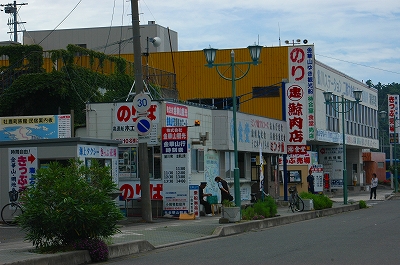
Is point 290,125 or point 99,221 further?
point 290,125

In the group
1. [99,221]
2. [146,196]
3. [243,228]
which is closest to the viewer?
[99,221]

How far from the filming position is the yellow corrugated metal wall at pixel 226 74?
51.1 metres

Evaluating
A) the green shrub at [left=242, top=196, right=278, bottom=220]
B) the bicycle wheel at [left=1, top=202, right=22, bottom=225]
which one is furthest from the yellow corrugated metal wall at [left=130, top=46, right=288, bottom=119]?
the bicycle wheel at [left=1, top=202, right=22, bottom=225]

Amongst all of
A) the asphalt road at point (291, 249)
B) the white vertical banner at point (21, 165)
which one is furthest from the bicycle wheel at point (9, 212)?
the asphalt road at point (291, 249)

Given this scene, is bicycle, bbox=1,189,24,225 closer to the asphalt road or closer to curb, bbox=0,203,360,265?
curb, bbox=0,203,360,265

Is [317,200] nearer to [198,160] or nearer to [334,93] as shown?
[198,160]

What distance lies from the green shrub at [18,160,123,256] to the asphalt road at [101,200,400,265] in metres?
0.91

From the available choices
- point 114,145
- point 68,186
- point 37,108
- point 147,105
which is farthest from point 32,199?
point 37,108

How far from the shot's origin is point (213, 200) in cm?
2881

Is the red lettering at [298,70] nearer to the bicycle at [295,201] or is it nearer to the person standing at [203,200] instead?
the bicycle at [295,201]

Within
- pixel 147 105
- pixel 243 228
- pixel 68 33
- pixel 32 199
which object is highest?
pixel 68 33

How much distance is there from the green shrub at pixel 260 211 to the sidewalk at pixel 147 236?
1.31 feet

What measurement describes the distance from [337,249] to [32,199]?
6673 mm

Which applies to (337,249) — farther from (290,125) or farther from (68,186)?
(290,125)
